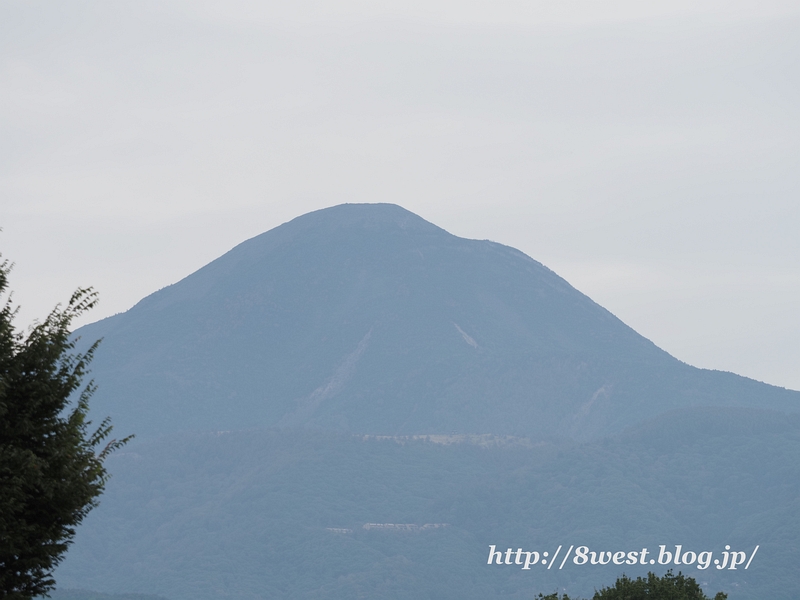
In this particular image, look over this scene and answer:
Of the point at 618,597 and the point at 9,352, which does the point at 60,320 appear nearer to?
the point at 9,352

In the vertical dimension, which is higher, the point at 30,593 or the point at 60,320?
the point at 60,320

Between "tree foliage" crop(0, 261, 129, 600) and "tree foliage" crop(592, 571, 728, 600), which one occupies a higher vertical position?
"tree foliage" crop(592, 571, 728, 600)

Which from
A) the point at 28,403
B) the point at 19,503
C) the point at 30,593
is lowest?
the point at 30,593

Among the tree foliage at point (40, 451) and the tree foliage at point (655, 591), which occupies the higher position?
the tree foliage at point (655, 591)

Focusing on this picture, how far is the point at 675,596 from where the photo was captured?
65.1 meters

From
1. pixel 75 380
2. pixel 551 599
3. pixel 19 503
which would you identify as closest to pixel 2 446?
pixel 19 503

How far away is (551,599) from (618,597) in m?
3.81

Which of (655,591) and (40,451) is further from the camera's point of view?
(655,591)

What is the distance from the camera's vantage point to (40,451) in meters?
24.1

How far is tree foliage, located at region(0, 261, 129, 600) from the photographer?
23.4 metres

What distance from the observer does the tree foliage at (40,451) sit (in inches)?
921

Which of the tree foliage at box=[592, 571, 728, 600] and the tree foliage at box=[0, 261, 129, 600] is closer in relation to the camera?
the tree foliage at box=[0, 261, 129, 600]

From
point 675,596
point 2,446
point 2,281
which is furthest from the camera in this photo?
point 675,596

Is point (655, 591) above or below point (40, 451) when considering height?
above
